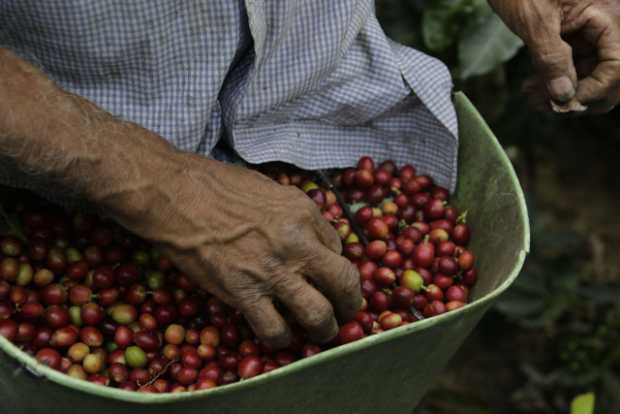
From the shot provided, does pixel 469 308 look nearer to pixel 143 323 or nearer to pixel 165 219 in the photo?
pixel 165 219

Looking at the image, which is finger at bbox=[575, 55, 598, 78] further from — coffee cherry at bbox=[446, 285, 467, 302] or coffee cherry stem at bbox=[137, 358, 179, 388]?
coffee cherry stem at bbox=[137, 358, 179, 388]

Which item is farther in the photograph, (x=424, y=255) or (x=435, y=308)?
(x=424, y=255)

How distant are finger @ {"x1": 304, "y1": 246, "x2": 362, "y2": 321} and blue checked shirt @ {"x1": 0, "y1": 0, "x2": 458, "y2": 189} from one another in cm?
42

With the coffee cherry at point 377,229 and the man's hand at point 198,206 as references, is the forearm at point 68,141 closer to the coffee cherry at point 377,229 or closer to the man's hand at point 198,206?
the man's hand at point 198,206

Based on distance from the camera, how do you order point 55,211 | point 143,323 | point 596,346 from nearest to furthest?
1. point 143,323
2. point 55,211
3. point 596,346

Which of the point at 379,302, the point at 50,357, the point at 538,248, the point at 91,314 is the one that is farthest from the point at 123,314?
the point at 538,248

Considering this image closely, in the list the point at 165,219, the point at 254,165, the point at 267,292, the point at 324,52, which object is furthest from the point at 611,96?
the point at 165,219

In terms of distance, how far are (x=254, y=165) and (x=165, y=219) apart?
0.52 meters

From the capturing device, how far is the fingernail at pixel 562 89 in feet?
6.16

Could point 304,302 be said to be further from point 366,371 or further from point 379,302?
point 379,302

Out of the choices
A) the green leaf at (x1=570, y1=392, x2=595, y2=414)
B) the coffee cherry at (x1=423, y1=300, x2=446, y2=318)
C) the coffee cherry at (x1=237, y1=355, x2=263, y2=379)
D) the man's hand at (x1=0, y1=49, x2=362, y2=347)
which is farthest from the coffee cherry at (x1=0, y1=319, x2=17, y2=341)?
the green leaf at (x1=570, y1=392, x2=595, y2=414)

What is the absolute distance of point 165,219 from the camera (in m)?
1.47

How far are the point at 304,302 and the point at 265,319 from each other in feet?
0.26

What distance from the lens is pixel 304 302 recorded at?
152 cm
